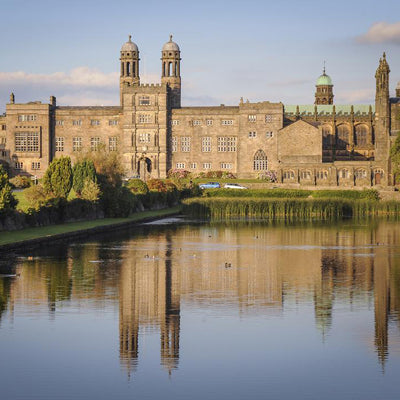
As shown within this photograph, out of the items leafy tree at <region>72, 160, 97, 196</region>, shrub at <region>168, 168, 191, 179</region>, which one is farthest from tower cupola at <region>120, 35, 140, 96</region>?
leafy tree at <region>72, 160, 97, 196</region>

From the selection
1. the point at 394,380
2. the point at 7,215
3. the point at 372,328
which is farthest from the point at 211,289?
the point at 7,215

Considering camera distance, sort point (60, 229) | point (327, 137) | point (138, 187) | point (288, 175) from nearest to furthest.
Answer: point (60, 229)
point (138, 187)
point (288, 175)
point (327, 137)

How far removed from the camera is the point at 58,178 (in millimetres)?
59656

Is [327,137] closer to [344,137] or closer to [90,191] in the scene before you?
[344,137]

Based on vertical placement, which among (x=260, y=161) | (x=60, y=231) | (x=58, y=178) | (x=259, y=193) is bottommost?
(x=60, y=231)

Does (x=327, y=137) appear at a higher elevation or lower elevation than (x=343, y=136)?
lower

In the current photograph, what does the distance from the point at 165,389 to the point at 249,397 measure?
185cm

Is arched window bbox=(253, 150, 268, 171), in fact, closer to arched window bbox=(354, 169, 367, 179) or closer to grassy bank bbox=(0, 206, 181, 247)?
arched window bbox=(354, 169, 367, 179)

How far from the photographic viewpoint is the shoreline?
136 ft

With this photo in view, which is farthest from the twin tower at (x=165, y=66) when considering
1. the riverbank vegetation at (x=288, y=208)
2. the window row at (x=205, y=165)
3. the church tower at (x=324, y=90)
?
the riverbank vegetation at (x=288, y=208)

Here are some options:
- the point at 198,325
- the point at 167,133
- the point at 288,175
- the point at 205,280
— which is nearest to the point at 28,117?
the point at 167,133

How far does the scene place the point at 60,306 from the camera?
2670 centimetres

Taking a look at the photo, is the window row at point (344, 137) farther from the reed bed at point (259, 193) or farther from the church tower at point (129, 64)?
the reed bed at point (259, 193)

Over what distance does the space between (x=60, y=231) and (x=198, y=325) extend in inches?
1033
